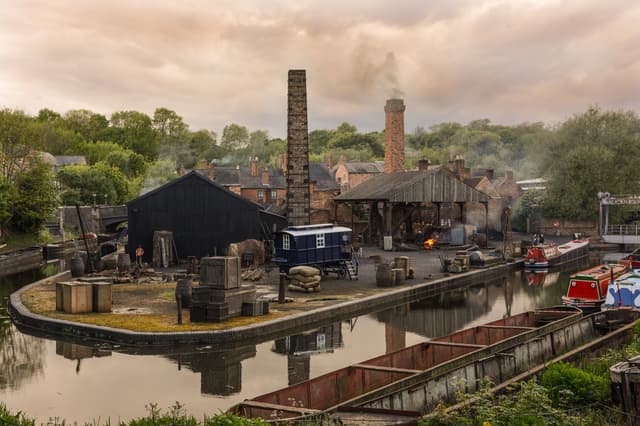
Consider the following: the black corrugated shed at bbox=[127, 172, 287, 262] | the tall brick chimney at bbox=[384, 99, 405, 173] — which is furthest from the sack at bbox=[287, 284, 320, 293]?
the tall brick chimney at bbox=[384, 99, 405, 173]

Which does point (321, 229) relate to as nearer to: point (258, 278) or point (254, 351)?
point (258, 278)

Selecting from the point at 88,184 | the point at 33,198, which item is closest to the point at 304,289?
the point at 33,198

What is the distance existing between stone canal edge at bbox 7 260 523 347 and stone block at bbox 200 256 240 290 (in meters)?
1.96

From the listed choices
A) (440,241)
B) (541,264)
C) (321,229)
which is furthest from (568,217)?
(321,229)

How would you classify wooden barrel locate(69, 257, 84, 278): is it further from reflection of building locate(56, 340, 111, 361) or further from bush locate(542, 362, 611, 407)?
bush locate(542, 362, 611, 407)

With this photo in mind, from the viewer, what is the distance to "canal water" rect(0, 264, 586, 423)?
15.6 m

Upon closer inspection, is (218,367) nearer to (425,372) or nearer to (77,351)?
(77,351)

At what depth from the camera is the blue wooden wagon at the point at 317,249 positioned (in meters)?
32.4

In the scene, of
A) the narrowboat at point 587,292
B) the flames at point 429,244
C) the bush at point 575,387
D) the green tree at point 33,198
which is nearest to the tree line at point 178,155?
the green tree at point 33,198

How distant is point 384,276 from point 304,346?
1057 centimetres

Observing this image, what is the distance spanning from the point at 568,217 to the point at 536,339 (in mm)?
47348

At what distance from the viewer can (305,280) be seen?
1150 inches

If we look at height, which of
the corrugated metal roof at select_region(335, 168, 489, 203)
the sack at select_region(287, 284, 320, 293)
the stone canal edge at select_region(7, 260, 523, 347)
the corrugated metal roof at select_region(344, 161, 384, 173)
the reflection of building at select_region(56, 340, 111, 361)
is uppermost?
the corrugated metal roof at select_region(344, 161, 384, 173)

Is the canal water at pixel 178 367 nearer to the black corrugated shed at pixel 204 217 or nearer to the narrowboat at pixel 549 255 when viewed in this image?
the black corrugated shed at pixel 204 217
